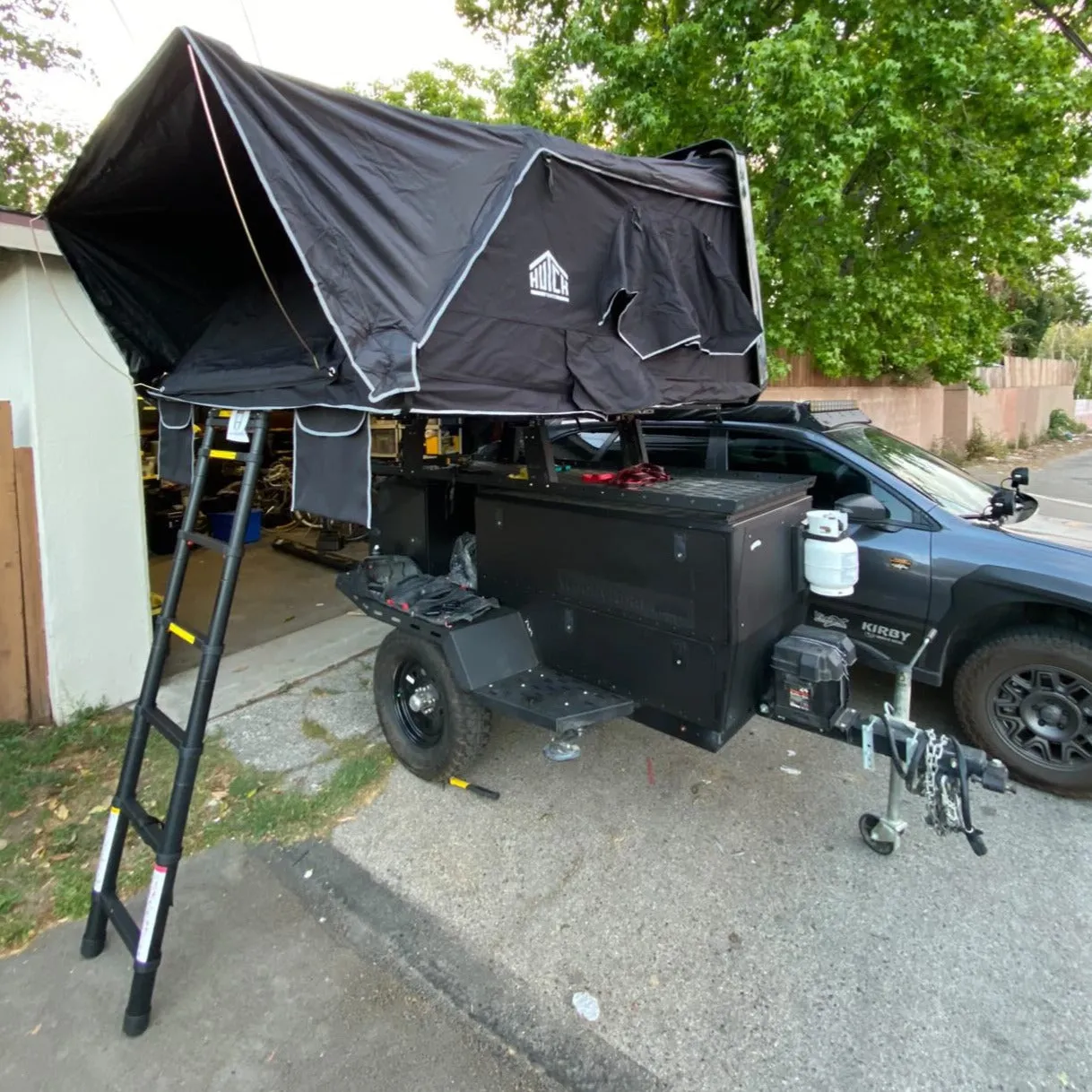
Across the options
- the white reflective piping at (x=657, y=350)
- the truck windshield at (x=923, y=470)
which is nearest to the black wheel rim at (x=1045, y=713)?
the truck windshield at (x=923, y=470)

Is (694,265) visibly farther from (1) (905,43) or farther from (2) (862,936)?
(1) (905,43)

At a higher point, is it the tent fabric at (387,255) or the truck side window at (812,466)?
the tent fabric at (387,255)

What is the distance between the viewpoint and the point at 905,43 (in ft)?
20.1

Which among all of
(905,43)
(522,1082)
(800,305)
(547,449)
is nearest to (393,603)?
(547,449)

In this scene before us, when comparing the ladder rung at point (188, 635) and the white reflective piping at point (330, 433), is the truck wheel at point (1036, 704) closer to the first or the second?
the white reflective piping at point (330, 433)

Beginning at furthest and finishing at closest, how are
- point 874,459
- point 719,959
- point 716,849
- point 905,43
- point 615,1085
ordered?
point 905,43, point 874,459, point 716,849, point 719,959, point 615,1085

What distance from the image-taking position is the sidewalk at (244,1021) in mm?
2061

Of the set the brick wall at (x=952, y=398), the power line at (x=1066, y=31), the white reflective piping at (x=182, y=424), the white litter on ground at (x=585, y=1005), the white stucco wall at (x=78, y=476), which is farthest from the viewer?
the brick wall at (x=952, y=398)

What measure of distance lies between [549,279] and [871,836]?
271 cm

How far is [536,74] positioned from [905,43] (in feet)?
12.4

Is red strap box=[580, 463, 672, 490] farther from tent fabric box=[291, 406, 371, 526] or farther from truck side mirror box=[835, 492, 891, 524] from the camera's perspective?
tent fabric box=[291, 406, 371, 526]

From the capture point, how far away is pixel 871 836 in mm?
2982

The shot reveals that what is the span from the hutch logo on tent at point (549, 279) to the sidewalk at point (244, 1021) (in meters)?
2.55

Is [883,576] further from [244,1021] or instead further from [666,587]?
[244,1021]
